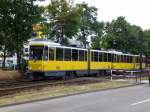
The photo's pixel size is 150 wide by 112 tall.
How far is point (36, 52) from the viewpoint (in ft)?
116

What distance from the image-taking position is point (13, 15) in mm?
36688

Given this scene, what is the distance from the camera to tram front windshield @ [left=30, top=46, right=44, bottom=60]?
35000 millimetres

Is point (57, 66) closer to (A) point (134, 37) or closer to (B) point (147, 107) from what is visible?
(B) point (147, 107)

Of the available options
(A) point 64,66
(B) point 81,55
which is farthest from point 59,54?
(B) point 81,55

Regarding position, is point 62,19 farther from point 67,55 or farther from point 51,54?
point 51,54

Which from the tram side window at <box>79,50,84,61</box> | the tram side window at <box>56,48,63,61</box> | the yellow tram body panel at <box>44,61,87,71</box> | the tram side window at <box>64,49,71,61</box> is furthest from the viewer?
the tram side window at <box>79,50,84,61</box>

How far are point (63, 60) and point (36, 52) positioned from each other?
294 centimetres

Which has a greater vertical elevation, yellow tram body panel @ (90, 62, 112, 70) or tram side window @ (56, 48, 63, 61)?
tram side window @ (56, 48, 63, 61)

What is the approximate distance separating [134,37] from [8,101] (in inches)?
2247

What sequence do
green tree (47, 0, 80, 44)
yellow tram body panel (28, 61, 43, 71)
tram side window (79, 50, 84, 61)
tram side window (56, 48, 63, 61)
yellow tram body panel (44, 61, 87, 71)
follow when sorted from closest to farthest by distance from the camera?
1. yellow tram body panel (28, 61, 43, 71)
2. yellow tram body panel (44, 61, 87, 71)
3. tram side window (56, 48, 63, 61)
4. tram side window (79, 50, 84, 61)
5. green tree (47, 0, 80, 44)

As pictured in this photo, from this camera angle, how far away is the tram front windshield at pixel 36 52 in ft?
115

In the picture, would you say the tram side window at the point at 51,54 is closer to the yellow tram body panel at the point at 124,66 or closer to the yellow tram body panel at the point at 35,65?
the yellow tram body panel at the point at 35,65

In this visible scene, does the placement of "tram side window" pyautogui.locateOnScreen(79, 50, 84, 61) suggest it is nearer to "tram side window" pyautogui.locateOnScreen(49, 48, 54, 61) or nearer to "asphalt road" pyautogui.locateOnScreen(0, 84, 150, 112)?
"tram side window" pyautogui.locateOnScreen(49, 48, 54, 61)

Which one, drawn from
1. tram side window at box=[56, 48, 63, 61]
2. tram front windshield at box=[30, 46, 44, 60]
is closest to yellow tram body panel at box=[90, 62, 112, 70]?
tram side window at box=[56, 48, 63, 61]
